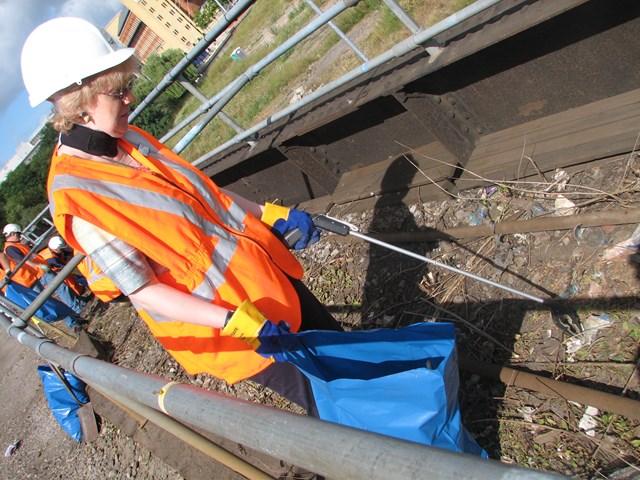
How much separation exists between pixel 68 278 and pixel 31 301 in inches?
28.8

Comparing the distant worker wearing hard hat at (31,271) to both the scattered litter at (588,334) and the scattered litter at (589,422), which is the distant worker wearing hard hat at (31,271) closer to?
the scattered litter at (588,334)

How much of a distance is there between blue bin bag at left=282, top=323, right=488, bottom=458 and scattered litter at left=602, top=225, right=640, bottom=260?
Answer: 1277 mm

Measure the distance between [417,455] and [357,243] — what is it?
4148 mm

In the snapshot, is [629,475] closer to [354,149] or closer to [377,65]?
[377,65]

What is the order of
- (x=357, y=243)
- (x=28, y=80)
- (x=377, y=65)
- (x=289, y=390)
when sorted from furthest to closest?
(x=357, y=243)
(x=377, y=65)
(x=289, y=390)
(x=28, y=80)

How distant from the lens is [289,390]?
2338 millimetres

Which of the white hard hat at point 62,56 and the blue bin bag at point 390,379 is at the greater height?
the white hard hat at point 62,56

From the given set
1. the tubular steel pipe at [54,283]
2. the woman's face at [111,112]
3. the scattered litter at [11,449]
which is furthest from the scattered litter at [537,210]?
the scattered litter at [11,449]

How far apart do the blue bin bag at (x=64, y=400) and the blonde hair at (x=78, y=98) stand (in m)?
4.93

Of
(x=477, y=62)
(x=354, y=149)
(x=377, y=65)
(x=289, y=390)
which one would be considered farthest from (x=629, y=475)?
(x=354, y=149)

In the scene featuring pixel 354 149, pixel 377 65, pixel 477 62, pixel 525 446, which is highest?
pixel 377 65

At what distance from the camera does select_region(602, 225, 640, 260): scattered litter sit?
8.89ft

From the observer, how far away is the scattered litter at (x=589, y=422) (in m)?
2.36

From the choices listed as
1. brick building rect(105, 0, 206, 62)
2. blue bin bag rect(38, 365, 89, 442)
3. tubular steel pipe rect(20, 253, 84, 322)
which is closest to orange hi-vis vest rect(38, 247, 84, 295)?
blue bin bag rect(38, 365, 89, 442)
